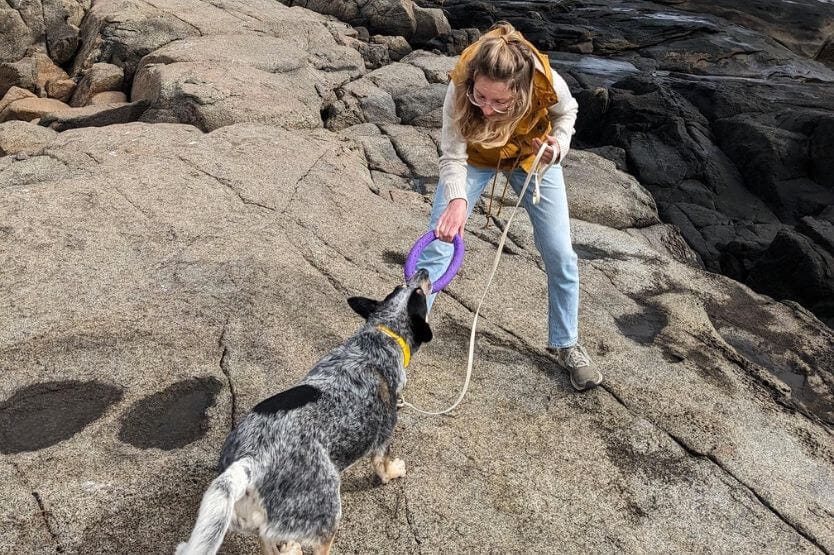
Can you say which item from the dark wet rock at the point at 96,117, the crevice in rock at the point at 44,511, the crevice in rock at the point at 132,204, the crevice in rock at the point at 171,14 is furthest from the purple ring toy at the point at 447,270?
the crevice in rock at the point at 171,14

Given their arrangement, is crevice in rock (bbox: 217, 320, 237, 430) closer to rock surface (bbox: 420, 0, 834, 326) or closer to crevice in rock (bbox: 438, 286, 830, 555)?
crevice in rock (bbox: 438, 286, 830, 555)

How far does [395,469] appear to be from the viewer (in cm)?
367

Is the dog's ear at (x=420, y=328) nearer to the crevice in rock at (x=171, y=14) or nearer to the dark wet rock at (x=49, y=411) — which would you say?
the dark wet rock at (x=49, y=411)

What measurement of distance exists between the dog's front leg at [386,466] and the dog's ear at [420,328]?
0.65 metres

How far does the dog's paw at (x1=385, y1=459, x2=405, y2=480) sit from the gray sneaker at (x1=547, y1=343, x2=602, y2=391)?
5.31 ft

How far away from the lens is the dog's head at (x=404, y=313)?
359 cm

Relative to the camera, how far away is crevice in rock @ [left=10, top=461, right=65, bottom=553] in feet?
9.88

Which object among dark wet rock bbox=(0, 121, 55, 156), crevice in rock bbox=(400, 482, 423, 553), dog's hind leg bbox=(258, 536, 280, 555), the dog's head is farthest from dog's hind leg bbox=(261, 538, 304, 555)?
dark wet rock bbox=(0, 121, 55, 156)

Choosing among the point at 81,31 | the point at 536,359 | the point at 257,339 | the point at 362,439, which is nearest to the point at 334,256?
the point at 257,339

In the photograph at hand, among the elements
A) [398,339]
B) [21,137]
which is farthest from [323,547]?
[21,137]

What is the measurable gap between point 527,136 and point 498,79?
686 mm

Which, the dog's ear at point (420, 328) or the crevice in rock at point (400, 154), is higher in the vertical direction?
the dog's ear at point (420, 328)

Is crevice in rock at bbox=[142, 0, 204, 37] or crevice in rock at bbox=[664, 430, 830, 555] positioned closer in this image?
crevice in rock at bbox=[664, 430, 830, 555]

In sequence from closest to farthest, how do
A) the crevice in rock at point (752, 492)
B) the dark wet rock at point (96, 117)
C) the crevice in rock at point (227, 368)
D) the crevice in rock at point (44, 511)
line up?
1. the crevice in rock at point (44, 511)
2. the crevice in rock at point (752, 492)
3. the crevice in rock at point (227, 368)
4. the dark wet rock at point (96, 117)
